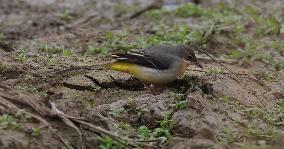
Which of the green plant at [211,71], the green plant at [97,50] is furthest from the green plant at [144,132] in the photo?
the green plant at [97,50]

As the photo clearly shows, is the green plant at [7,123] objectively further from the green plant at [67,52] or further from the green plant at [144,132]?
the green plant at [67,52]

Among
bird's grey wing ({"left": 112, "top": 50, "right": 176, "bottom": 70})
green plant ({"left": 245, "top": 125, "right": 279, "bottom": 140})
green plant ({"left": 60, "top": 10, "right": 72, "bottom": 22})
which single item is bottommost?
green plant ({"left": 60, "top": 10, "right": 72, "bottom": 22})

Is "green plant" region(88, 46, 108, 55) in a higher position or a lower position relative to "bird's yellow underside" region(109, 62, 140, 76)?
lower

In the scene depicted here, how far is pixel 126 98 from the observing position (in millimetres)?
7684

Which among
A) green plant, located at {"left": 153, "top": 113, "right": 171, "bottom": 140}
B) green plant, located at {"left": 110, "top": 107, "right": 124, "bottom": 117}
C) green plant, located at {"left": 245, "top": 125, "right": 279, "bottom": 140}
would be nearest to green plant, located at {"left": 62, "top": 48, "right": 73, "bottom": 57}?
green plant, located at {"left": 110, "top": 107, "right": 124, "bottom": 117}

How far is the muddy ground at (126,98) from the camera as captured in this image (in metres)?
6.43

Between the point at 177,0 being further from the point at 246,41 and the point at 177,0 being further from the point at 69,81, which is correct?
the point at 69,81

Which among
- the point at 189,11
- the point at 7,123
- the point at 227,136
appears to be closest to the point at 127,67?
the point at 227,136

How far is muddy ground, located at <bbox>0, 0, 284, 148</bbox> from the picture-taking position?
6426mm

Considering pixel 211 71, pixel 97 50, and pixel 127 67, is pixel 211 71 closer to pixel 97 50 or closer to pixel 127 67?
pixel 127 67

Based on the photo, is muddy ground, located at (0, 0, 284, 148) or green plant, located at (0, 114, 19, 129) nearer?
green plant, located at (0, 114, 19, 129)

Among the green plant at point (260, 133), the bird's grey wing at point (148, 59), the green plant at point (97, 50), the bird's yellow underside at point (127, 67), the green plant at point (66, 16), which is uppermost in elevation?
the bird's grey wing at point (148, 59)

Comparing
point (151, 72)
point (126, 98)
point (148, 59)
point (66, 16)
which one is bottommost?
point (66, 16)

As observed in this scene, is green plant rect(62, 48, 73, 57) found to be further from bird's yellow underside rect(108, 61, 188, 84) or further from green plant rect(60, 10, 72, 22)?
green plant rect(60, 10, 72, 22)
